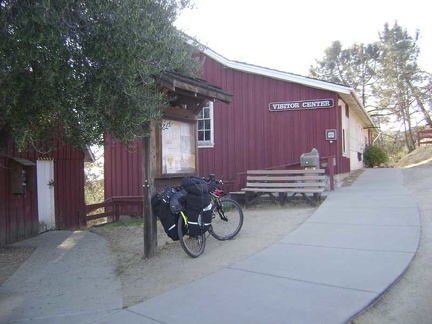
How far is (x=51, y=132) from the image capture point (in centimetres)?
574

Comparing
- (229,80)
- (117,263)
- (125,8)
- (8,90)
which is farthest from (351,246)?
(229,80)

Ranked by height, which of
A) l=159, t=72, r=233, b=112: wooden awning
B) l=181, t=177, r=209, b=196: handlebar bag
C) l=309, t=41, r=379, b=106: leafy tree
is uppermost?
l=309, t=41, r=379, b=106: leafy tree

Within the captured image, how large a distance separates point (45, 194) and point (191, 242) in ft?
19.6

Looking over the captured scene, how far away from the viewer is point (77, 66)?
4.81 metres

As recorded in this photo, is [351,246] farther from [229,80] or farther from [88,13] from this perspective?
[229,80]

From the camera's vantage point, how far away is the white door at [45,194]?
10430mm

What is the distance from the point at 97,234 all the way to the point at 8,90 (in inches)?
230

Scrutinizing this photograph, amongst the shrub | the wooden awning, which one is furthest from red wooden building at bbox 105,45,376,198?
the shrub

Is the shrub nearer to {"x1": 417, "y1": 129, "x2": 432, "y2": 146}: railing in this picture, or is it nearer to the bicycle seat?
{"x1": 417, "y1": 129, "x2": 432, "y2": 146}: railing

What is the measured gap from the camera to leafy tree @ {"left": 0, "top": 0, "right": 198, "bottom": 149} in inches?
169

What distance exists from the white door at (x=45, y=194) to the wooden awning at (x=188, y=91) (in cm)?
507

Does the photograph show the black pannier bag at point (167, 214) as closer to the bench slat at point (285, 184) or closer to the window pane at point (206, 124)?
the bench slat at point (285, 184)

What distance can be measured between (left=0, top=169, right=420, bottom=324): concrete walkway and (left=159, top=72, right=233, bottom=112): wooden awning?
9.44ft

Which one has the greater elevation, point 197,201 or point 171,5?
point 171,5
